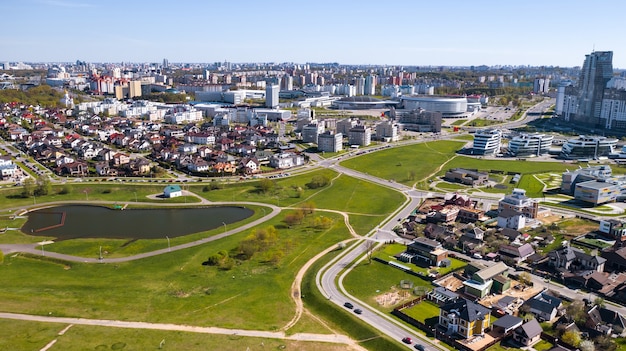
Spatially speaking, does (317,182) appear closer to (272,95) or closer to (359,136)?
(359,136)

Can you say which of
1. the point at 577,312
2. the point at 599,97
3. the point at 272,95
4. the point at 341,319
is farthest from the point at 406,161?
the point at 272,95

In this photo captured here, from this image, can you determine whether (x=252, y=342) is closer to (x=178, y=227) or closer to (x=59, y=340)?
(x=59, y=340)

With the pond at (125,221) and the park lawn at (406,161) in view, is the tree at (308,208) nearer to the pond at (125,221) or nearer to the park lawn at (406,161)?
the pond at (125,221)

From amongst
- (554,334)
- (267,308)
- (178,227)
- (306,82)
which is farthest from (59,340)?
(306,82)

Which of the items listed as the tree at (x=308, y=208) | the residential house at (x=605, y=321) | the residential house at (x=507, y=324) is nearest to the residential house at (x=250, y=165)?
the tree at (x=308, y=208)

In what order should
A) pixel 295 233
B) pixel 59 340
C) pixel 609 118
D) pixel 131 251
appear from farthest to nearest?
1. pixel 609 118
2. pixel 295 233
3. pixel 131 251
4. pixel 59 340

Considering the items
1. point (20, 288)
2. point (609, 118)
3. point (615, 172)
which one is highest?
point (609, 118)
